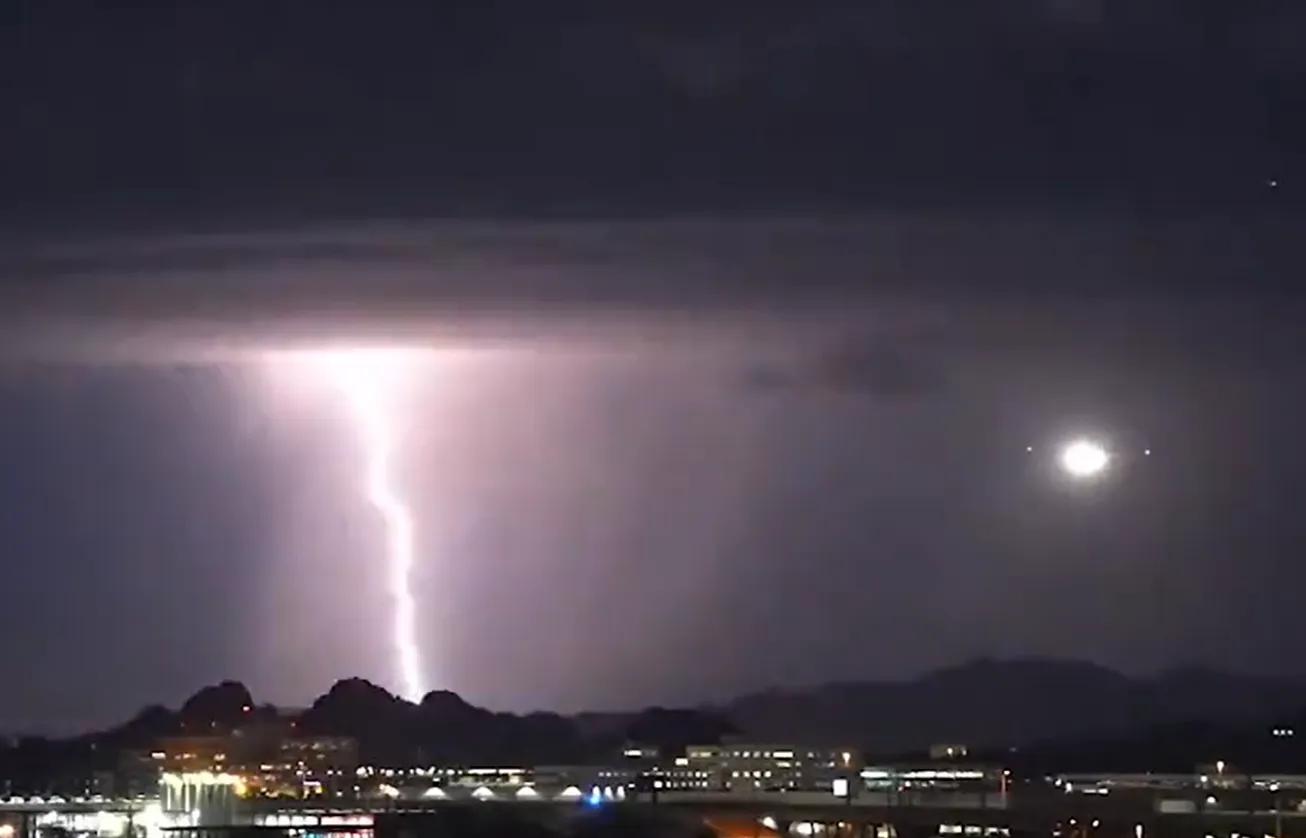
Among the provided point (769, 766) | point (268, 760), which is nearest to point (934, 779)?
point (769, 766)

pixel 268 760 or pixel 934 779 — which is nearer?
pixel 934 779

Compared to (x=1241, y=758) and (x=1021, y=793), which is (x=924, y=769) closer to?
(x=1241, y=758)

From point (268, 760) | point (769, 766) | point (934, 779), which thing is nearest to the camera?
point (934, 779)

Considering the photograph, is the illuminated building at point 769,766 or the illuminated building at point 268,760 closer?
the illuminated building at point 769,766

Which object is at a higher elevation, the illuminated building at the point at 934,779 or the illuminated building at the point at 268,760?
the illuminated building at the point at 268,760

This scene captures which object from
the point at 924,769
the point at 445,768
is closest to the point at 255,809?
the point at 924,769

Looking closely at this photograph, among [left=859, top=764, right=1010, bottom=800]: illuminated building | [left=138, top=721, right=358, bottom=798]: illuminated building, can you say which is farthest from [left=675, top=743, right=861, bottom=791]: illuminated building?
[left=138, top=721, right=358, bottom=798]: illuminated building

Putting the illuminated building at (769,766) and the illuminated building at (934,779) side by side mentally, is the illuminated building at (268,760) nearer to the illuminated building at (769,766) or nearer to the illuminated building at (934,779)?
the illuminated building at (769,766)

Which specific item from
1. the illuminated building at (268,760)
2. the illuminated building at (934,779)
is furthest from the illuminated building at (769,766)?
the illuminated building at (268,760)

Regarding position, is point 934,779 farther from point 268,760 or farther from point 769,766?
point 268,760

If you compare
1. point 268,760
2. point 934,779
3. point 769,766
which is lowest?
point 934,779
